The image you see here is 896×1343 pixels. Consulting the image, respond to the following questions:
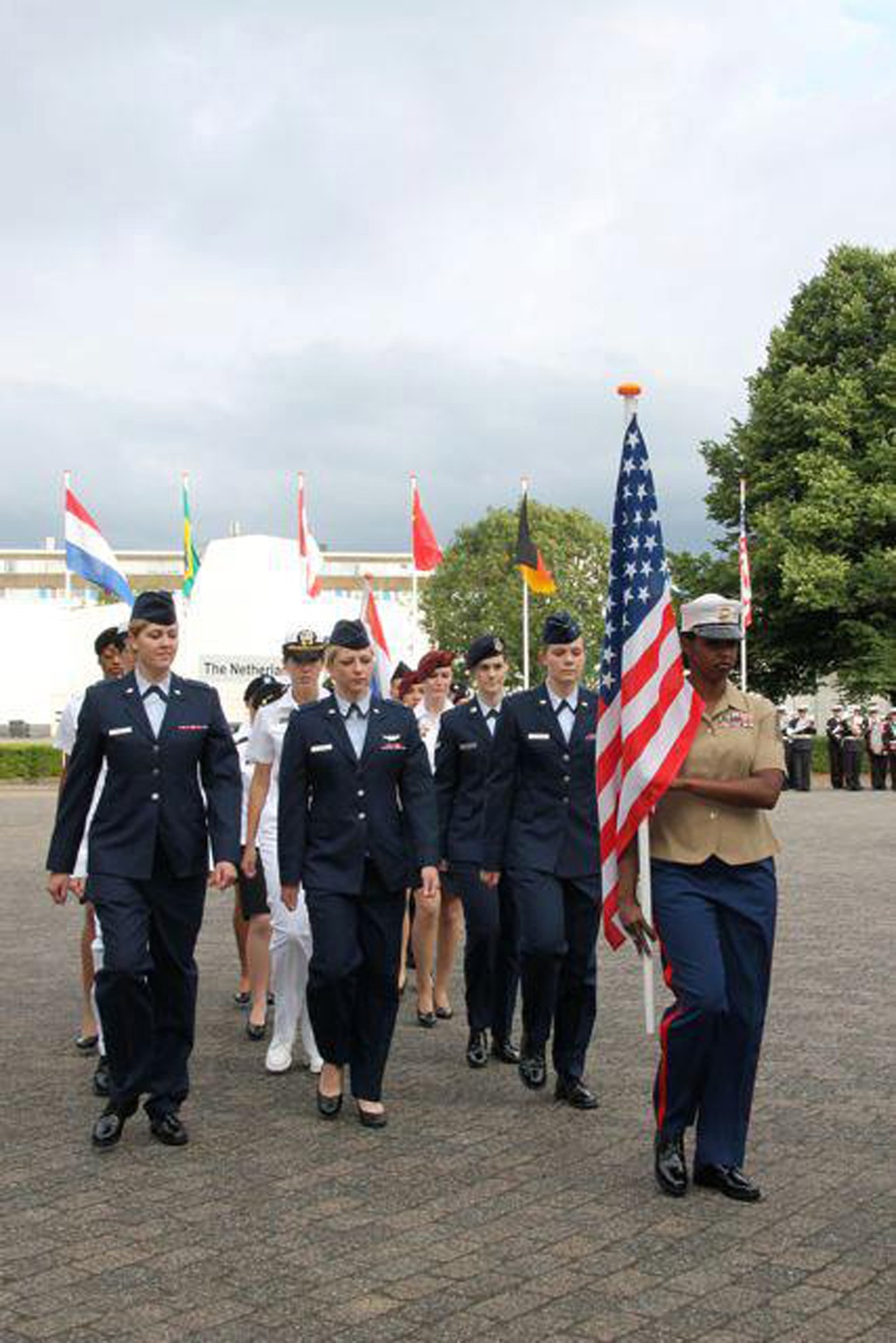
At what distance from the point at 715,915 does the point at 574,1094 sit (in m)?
1.58

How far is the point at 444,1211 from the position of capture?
5340 mm

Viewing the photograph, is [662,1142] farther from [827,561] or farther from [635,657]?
[827,561]

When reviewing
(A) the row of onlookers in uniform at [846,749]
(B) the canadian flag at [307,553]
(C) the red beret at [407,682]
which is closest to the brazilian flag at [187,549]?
(B) the canadian flag at [307,553]

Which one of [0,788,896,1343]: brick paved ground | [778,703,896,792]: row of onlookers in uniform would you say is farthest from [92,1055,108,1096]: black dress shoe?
[778,703,896,792]: row of onlookers in uniform

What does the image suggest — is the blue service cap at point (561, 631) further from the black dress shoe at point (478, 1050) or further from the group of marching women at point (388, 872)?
the black dress shoe at point (478, 1050)

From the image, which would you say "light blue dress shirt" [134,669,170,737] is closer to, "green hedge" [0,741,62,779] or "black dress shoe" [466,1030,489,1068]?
"black dress shoe" [466,1030,489,1068]

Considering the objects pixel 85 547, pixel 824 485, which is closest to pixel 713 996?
pixel 85 547

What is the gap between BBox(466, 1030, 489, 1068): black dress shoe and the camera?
779cm

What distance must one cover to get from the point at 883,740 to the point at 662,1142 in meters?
30.1

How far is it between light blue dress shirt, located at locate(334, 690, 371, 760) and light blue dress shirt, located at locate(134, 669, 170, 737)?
2.62ft

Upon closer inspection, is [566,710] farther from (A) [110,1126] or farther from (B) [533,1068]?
(A) [110,1126]

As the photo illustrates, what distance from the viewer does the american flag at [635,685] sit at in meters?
5.81

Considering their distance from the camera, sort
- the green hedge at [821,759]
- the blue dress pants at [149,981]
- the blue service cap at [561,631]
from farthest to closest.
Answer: the green hedge at [821,759] < the blue service cap at [561,631] < the blue dress pants at [149,981]

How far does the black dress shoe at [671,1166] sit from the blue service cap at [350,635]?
252 cm
